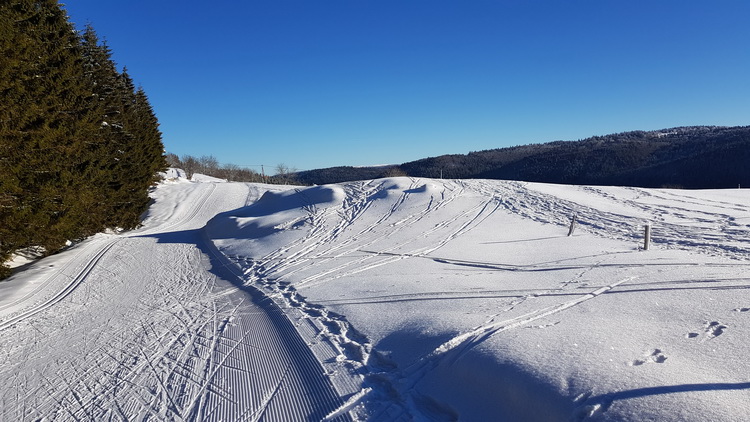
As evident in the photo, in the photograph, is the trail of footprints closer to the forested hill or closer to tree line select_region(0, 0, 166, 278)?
tree line select_region(0, 0, 166, 278)

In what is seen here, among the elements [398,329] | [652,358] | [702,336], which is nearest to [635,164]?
[702,336]

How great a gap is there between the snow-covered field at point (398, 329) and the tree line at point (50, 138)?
1606mm

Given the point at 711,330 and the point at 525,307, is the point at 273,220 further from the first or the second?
the point at 711,330

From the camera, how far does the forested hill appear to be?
211ft

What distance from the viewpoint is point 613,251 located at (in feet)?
33.7

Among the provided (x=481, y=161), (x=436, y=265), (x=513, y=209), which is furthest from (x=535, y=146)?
(x=436, y=265)

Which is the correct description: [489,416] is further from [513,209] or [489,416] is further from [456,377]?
[513,209]

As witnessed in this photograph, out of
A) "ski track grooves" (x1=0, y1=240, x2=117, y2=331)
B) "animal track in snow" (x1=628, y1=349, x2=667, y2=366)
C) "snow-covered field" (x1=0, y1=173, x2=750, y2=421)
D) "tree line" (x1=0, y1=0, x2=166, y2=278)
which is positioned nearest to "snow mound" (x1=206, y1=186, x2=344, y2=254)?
"snow-covered field" (x1=0, y1=173, x2=750, y2=421)

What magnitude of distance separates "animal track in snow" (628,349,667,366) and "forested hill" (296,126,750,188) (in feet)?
216

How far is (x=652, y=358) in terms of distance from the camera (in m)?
3.98

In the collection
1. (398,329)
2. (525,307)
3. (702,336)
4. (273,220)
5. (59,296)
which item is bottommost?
(59,296)

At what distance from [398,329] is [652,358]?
302 cm

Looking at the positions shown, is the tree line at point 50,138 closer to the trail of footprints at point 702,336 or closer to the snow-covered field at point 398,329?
the snow-covered field at point 398,329

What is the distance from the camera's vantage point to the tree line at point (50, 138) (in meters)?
9.98
